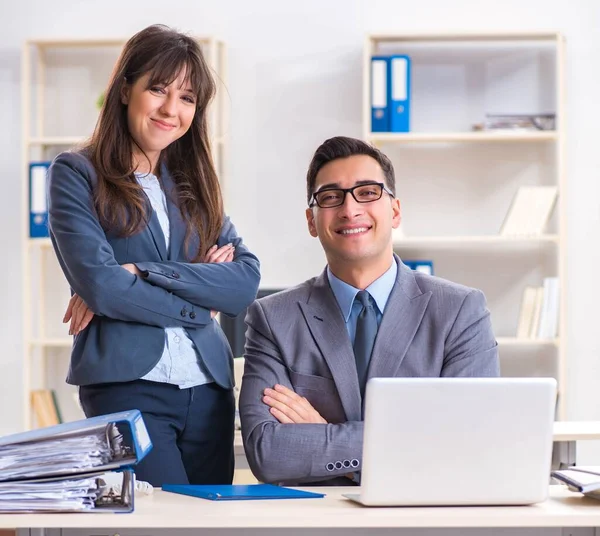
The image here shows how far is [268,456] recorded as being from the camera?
1.92 m

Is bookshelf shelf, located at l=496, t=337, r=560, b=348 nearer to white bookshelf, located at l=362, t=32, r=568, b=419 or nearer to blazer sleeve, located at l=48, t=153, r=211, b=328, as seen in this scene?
white bookshelf, located at l=362, t=32, r=568, b=419

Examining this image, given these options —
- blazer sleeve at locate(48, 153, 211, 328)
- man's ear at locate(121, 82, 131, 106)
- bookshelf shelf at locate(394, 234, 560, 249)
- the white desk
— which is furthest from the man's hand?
bookshelf shelf at locate(394, 234, 560, 249)

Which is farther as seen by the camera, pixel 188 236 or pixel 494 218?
pixel 494 218

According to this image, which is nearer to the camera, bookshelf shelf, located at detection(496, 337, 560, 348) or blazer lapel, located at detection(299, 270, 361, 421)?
blazer lapel, located at detection(299, 270, 361, 421)

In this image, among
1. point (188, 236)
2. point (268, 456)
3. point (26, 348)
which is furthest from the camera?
point (26, 348)

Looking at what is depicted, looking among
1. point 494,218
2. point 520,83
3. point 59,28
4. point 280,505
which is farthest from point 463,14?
point 280,505

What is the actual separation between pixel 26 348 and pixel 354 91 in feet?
6.59

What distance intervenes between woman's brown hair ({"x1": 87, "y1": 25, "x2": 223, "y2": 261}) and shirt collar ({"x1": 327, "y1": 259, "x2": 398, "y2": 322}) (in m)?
0.32

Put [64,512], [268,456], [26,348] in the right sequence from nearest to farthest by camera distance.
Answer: [64,512], [268,456], [26,348]

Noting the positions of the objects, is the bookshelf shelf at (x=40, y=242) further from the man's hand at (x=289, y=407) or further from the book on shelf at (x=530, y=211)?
the man's hand at (x=289, y=407)

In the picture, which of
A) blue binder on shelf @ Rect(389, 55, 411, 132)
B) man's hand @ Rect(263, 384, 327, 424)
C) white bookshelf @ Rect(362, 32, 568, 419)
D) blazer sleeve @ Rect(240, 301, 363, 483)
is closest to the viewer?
blazer sleeve @ Rect(240, 301, 363, 483)

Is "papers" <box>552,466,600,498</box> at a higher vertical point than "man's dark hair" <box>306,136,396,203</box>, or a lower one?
lower

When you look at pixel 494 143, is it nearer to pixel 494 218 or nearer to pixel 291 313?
pixel 494 218

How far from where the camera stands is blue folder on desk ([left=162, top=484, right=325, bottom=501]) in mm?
1566
